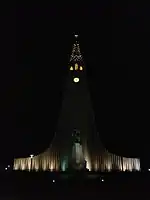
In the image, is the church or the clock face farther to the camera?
the clock face

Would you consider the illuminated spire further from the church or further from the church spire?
the church

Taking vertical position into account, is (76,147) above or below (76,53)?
below

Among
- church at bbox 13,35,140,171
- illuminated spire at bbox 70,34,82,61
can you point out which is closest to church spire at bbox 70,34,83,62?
illuminated spire at bbox 70,34,82,61

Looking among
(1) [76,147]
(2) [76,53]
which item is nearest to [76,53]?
(2) [76,53]

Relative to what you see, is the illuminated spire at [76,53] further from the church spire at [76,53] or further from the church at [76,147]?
the church at [76,147]

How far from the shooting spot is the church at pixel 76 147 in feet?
95.0

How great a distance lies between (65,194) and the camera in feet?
36.1

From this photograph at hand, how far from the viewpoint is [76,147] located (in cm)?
2725

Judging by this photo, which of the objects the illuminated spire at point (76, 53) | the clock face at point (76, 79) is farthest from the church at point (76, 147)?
the illuminated spire at point (76, 53)

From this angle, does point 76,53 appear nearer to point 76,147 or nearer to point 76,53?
point 76,53

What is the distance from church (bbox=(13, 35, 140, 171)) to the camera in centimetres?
2895

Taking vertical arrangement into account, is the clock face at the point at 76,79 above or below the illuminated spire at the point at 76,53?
below

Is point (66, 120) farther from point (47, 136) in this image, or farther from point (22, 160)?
point (22, 160)

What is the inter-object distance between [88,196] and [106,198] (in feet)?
2.17
